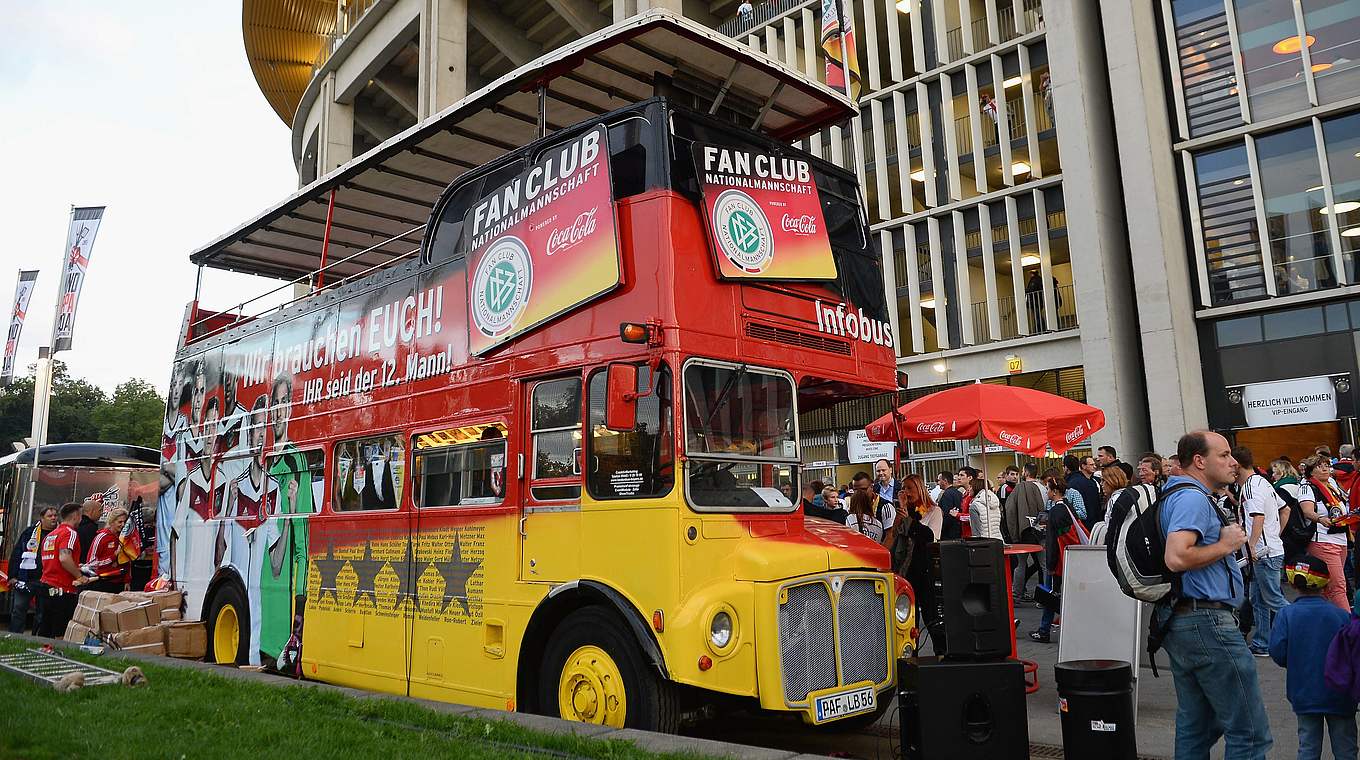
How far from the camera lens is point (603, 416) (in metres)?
6.57

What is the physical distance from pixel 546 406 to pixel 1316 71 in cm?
2545

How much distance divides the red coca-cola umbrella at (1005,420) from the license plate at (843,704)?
506 centimetres

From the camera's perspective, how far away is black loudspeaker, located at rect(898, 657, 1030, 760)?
555cm

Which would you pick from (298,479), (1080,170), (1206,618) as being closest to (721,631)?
(1206,618)

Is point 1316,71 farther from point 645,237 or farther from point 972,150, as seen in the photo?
point 645,237

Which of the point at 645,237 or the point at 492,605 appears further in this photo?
the point at 492,605

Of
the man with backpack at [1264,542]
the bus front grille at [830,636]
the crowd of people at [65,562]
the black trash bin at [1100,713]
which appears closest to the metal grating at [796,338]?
the bus front grille at [830,636]

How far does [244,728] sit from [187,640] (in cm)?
623

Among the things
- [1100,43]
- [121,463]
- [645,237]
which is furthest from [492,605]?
Answer: [1100,43]

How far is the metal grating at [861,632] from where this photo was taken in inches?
246

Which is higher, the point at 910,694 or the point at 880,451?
the point at 880,451

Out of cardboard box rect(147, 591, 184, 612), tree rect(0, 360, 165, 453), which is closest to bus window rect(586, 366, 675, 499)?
cardboard box rect(147, 591, 184, 612)

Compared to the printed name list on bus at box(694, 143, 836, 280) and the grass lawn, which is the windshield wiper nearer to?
the printed name list on bus at box(694, 143, 836, 280)

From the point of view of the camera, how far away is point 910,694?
5.89 m
